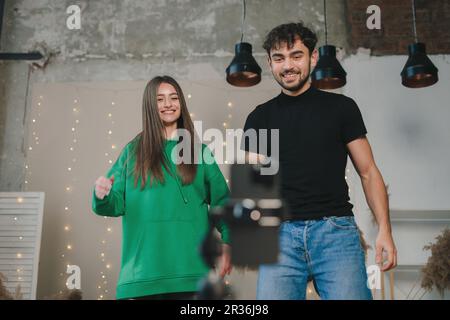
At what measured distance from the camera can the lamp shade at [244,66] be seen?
8.98ft

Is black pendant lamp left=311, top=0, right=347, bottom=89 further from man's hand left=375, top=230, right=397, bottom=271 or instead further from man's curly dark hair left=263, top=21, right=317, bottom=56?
man's hand left=375, top=230, right=397, bottom=271

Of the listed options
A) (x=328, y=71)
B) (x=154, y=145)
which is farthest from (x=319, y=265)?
(x=328, y=71)

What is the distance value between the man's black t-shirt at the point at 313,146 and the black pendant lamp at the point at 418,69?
2.98ft

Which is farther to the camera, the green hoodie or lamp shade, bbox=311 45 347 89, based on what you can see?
lamp shade, bbox=311 45 347 89

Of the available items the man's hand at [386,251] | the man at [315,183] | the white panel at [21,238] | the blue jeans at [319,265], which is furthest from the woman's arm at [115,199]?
the man's hand at [386,251]

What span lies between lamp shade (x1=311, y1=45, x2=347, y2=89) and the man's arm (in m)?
0.86

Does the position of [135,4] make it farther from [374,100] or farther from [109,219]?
[374,100]

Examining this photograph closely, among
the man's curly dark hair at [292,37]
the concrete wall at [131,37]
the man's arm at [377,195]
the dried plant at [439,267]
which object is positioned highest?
the concrete wall at [131,37]

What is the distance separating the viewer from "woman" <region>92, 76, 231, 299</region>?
203 centimetres

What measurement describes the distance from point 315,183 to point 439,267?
4.39 ft

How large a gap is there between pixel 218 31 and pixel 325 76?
0.88 meters

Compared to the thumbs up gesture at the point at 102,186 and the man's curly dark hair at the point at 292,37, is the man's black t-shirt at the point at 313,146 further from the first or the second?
the thumbs up gesture at the point at 102,186

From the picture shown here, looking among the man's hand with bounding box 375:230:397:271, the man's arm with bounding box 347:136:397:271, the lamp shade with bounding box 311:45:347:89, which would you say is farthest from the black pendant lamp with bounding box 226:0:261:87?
the man's hand with bounding box 375:230:397:271
